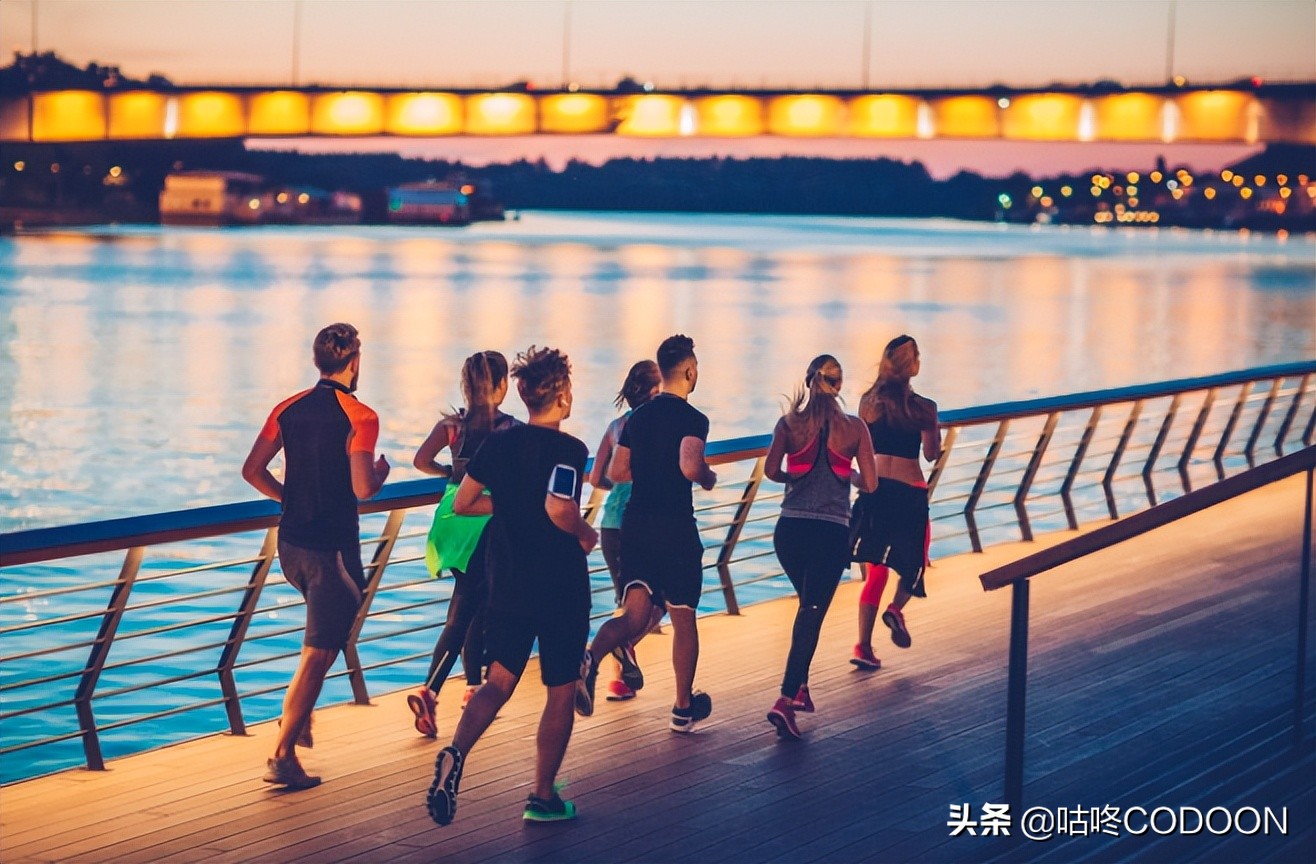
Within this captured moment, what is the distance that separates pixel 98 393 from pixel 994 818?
5255 centimetres

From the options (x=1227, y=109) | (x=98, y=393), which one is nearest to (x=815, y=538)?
(x=98, y=393)

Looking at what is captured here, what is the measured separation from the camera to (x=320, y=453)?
6.66 meters

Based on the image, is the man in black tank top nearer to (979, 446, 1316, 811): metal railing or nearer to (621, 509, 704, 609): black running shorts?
(621, 509, 704, 609): black running shorts

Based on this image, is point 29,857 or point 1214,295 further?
point 1214,295

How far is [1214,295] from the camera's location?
430ft

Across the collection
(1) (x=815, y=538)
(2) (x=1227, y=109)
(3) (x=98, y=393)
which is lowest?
(3) (x=98, y=393)

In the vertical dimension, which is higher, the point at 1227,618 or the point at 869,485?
the point at 869,485

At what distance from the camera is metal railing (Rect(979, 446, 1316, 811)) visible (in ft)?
18.6

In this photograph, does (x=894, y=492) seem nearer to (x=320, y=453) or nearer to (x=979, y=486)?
(x=320, y=453)

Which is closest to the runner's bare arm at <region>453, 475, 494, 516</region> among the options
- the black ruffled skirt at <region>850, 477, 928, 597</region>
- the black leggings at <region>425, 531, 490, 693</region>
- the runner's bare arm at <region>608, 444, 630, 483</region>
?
the black leggings at <region>425, 531, 490, 693</region>

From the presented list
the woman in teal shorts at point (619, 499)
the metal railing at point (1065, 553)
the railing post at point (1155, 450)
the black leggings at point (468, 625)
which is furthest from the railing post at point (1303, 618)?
the railing post at point (1155, 450)

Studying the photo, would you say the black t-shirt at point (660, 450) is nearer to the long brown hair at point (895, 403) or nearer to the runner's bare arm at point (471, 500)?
the runner's bare arm at point (471, 500)

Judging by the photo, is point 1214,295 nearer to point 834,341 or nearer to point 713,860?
point 834,341

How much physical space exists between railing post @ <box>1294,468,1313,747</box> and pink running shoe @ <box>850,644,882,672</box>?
8.28 ft
